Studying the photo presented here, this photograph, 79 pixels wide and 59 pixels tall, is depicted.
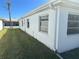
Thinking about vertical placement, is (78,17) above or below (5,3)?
below

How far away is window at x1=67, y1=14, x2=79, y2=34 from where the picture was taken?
5.48 m

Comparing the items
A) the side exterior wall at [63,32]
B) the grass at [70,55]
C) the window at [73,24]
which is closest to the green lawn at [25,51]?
the grass at [70,55]

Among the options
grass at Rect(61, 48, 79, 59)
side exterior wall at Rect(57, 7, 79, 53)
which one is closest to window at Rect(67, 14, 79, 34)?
side exterior wall at Rect(57, 7, 79, 53)

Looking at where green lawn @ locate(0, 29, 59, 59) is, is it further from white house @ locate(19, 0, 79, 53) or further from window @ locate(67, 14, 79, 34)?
window @ locate(67, 14, 79, 34)

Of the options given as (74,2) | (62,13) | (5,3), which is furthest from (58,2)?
(5,3)

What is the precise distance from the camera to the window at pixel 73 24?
18.0 feet

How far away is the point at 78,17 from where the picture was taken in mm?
5906

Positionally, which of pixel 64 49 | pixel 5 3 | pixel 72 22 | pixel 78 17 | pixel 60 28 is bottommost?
pixel 64 49

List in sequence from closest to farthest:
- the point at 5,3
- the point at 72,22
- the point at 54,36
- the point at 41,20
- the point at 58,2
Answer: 1. the point at 58,2
2. the point at 54,36
3. the point at 72,22
4. the point at 41,20
5. the point at 5,3

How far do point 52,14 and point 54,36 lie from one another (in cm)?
143

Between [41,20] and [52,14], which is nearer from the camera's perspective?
[52,14]

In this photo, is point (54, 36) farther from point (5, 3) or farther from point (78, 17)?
point (5, 3)

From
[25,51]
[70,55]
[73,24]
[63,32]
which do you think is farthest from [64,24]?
[25,51]

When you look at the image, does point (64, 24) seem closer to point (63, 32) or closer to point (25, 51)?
point (63, 32)
